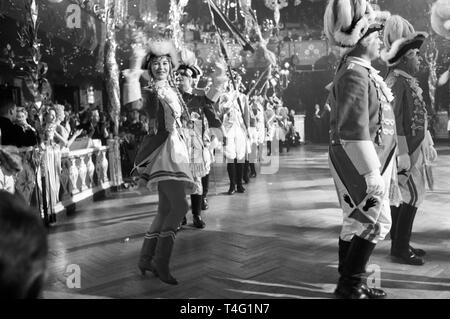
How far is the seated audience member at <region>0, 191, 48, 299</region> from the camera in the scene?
32.3 inches

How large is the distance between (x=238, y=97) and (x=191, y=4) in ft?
55.1

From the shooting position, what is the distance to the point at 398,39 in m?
3.20

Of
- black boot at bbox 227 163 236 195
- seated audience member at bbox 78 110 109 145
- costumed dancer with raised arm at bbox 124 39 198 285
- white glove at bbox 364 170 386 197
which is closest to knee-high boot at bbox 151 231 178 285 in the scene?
costumed dancer with raised arm at bbox 124 39 198 285

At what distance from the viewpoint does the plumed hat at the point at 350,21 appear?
2.50 m

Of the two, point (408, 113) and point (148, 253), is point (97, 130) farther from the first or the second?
point (408, 113)

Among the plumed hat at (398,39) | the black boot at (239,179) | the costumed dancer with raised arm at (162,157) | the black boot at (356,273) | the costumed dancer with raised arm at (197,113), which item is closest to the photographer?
the black boot at (356,273)

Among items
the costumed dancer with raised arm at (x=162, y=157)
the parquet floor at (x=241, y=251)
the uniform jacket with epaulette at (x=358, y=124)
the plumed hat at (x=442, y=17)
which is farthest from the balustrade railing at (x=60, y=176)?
the plumed hat at (x=442, y=17)

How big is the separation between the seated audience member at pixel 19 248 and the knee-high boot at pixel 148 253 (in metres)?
2.19

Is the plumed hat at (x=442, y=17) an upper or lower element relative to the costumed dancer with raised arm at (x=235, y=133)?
upper

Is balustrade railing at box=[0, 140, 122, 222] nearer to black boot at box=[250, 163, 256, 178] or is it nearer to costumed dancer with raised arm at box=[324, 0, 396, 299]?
black boot at box=[250, 163, 256, 178]

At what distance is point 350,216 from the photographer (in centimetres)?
254

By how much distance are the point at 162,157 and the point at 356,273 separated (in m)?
1.47

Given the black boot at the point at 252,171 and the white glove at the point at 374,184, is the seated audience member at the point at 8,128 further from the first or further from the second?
the black boot at the point at 252,171

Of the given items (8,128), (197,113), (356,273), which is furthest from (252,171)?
(356,273)
